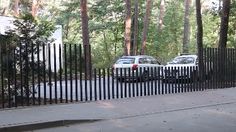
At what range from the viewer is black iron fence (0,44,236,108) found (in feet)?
46.5

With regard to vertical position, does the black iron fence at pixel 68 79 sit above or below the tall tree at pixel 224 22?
below

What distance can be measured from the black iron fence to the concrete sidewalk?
621 millimetres

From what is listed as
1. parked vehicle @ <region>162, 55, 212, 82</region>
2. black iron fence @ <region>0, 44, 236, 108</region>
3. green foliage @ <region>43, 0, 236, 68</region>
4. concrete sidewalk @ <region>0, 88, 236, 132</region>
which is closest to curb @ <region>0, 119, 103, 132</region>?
concrete sidewalk @ <region>0, 88, 236, 132</region>

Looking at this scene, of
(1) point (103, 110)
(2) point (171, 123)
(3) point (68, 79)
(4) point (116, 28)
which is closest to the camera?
(2) point (171, 123)

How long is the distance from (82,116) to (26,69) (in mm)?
3072

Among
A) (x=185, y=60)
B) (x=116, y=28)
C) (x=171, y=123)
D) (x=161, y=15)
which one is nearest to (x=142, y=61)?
(x=185, y=60)

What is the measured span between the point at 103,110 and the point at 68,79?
2.69 meters

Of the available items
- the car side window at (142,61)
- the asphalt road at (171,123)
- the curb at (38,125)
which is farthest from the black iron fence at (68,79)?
the car side window at (142,61)

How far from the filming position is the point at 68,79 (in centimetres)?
1585

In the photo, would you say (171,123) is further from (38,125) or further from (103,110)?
(38,125)

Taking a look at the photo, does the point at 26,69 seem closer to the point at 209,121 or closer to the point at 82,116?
the point at 82,116

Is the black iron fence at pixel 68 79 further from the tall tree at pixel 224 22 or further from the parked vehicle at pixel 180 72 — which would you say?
the tall tree at pixel 224 22

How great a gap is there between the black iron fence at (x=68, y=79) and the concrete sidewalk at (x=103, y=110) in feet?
2.04

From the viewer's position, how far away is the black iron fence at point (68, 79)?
558 inches
